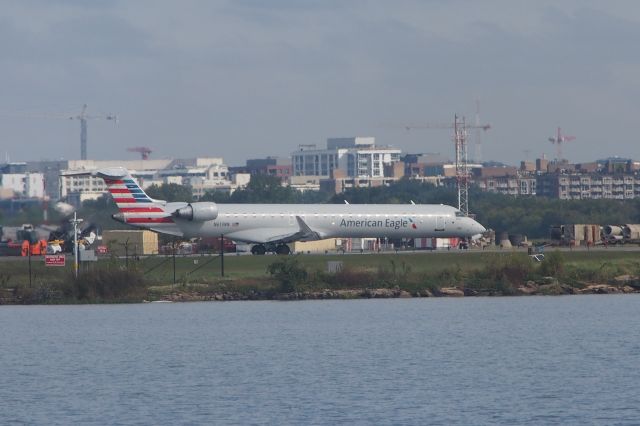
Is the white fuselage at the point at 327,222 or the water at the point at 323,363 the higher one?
the white fuselage at the point at 327,222

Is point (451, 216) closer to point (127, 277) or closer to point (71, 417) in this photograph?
point (127, 277)

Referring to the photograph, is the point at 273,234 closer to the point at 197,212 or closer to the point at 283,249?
the point at 283,249

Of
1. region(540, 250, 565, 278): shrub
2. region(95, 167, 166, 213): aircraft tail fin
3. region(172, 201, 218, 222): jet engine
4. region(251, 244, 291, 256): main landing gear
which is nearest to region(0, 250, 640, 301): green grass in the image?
region(540, 250, 565, 278): shrub

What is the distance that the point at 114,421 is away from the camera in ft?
164

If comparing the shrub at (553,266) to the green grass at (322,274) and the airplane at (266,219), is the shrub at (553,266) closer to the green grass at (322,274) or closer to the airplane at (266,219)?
the green grass at (322,274)

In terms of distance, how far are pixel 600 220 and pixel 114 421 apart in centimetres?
14592

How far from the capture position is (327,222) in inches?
5094

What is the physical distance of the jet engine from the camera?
125312 mm

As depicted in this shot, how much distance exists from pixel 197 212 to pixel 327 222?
1209 cm

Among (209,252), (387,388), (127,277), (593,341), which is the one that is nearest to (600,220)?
(209,252)

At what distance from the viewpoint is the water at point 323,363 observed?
51625 mm

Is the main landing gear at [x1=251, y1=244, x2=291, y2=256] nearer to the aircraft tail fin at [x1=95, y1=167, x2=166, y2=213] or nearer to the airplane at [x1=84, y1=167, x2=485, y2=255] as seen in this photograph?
the airplane at [x1=84, y1=167, x2=485, y2=255]

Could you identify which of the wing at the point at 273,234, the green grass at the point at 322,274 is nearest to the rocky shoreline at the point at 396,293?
the green grass at the point at 322,274

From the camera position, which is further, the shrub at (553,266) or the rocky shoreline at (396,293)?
the shrub at (553,266)
